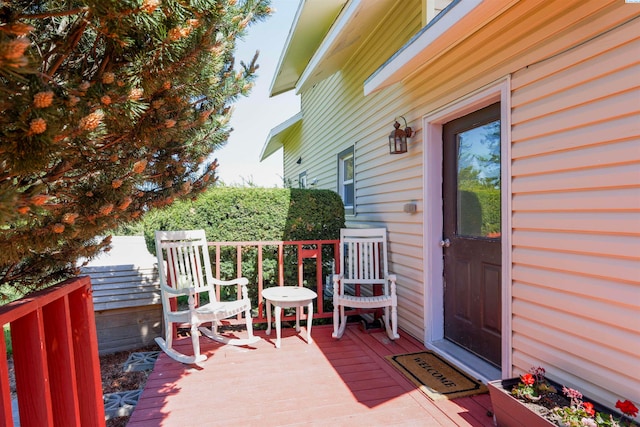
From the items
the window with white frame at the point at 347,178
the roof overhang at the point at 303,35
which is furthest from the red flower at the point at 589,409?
the roof overhang at the point at 303,35

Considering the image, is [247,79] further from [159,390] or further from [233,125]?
[159,390]

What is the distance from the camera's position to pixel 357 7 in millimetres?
3510

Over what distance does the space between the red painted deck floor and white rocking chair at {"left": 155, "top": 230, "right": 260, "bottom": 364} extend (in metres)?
0.15

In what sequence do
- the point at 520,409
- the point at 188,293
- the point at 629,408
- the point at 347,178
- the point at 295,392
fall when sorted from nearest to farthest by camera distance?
1. the point at 629,408
2. the point at 520,409
3. the point at 295,392
4. the point at 188,293
5. the point at 347,178

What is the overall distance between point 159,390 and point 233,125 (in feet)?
6.79

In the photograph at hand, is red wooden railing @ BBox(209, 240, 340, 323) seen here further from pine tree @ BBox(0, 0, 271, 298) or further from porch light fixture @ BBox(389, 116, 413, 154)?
pine tree @ BBox(0, 0, 271, 298)

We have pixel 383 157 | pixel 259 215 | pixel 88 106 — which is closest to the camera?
pixel 88 106

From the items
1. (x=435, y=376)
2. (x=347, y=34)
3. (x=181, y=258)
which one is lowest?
(x=435, y=376)

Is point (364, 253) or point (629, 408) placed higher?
point (364, 253)

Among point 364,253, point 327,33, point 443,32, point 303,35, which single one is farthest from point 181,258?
point 303,35

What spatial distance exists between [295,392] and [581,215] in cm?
221

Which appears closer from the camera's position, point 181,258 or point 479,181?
point 479,181

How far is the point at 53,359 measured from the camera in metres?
1.30

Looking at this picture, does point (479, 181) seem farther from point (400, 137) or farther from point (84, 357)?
point (84, 357)
